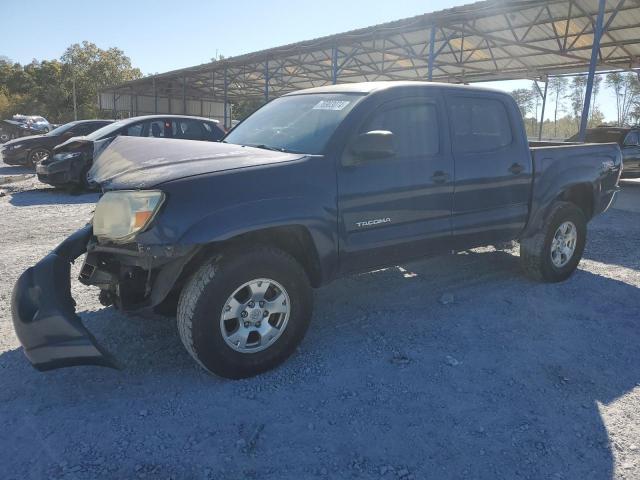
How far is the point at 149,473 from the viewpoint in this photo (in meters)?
2.23

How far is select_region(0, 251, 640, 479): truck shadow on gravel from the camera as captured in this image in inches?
92.1

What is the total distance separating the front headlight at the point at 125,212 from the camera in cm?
269

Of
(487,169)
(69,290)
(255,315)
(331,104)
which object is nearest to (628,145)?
(487,169)

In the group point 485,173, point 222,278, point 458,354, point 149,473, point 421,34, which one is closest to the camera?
point 149,473

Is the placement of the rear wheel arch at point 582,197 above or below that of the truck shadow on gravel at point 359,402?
above

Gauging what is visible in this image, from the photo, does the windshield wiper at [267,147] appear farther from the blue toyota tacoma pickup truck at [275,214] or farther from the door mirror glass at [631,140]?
the door mirror glass at [631,140]

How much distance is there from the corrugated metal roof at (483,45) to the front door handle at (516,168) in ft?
28.6

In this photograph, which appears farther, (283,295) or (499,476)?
(283,295)

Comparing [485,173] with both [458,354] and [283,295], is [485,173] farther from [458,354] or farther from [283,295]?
[283,295]

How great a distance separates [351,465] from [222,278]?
1238mm

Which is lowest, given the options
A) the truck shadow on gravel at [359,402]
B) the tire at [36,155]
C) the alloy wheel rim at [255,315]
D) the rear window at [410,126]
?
the truck shadow on gravel at [359,402]

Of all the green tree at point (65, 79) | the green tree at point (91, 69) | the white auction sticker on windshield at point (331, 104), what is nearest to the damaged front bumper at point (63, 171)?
the white auction sticker on windshield at point (331, 104)

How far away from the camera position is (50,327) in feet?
8.62

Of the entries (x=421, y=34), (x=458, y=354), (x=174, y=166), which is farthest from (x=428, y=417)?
(x=421, y=34)
